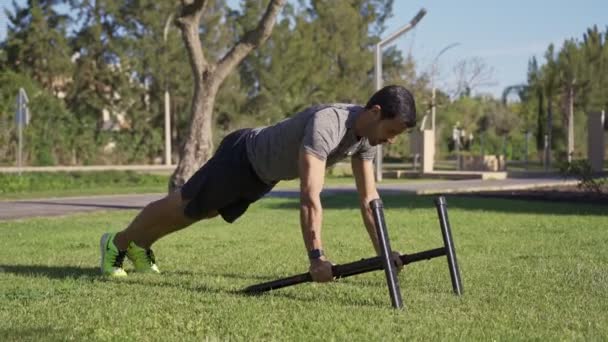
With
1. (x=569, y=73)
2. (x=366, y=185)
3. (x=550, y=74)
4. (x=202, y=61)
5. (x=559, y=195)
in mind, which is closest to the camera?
(x=366, y=185)

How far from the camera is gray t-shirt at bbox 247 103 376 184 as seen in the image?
5.35 m

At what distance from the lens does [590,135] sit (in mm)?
34219

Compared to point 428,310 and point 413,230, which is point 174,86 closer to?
point 413,230

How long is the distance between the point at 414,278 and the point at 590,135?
96.5ft

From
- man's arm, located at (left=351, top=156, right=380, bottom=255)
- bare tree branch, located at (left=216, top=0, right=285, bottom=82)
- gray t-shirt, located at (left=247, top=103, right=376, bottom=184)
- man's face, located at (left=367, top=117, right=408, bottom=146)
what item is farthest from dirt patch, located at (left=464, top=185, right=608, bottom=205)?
man's face, located at (left=367, top=117, right=408, bottom=146)

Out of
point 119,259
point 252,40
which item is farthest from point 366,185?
point 252,40

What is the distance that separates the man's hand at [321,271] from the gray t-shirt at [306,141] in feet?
2.04

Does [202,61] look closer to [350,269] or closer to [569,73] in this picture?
[350,269]

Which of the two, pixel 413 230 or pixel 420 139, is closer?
pixel 413 230

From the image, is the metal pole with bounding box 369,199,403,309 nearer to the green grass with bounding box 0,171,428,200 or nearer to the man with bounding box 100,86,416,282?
the man with bounding box 100,86,416,282

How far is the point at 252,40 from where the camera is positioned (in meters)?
17.3

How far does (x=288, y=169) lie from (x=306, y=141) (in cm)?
51

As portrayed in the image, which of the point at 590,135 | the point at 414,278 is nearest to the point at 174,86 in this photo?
the point at 590,135

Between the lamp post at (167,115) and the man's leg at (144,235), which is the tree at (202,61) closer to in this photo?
the man's leg at (144,235)
